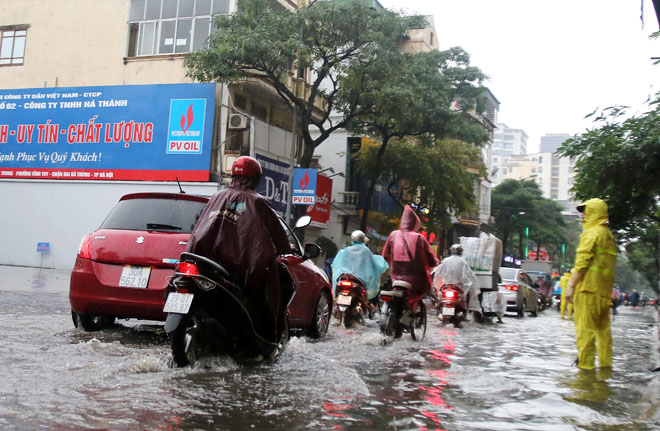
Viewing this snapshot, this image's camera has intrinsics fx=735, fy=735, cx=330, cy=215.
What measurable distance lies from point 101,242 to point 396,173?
28699 mm

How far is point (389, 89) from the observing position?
24.4 metres

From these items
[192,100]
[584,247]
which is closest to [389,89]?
[192,100]

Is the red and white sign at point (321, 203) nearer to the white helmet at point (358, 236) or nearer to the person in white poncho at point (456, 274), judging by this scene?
the person in white poncho at point (456, 274)

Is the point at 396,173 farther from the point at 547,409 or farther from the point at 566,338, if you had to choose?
the point at 547,409

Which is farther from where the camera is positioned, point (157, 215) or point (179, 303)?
point (157, 215)

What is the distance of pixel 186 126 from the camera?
1031 inches

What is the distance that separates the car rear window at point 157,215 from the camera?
7012mm

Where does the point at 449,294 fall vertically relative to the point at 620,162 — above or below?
below

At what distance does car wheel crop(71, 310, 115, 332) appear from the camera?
24.5ft

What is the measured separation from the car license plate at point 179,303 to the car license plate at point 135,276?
1873mm

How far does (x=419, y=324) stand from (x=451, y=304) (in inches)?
135

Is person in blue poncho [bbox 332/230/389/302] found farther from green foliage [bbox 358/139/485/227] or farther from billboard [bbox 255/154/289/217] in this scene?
green foliage [bbox 358/139/485/227]

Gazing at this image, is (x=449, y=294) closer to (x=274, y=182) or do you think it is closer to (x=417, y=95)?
(x=417, y=95)

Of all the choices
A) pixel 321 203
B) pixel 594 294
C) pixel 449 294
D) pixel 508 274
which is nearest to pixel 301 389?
pixel 594 294
